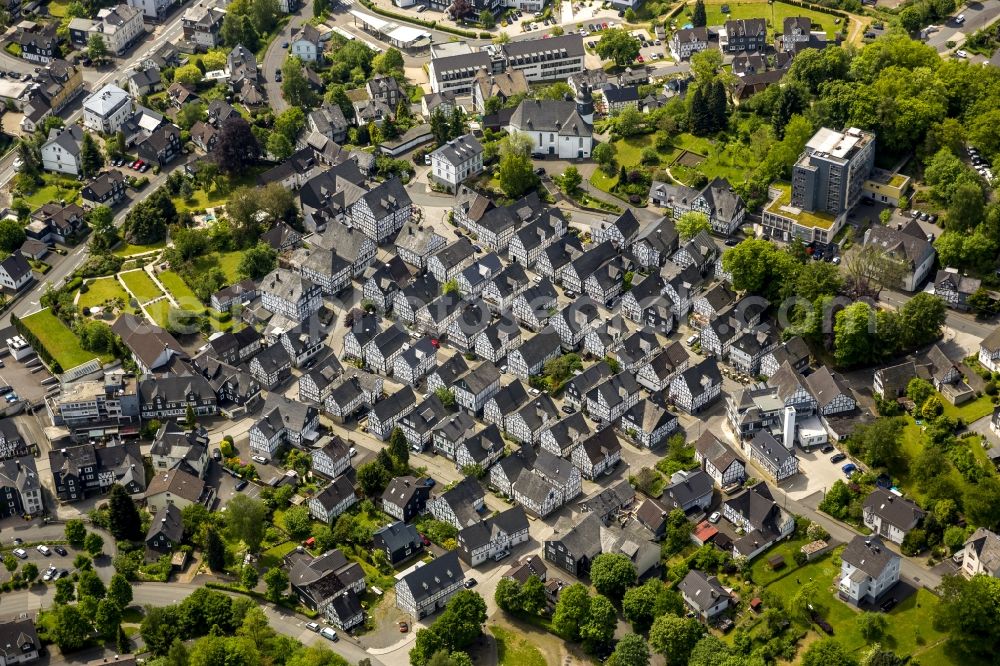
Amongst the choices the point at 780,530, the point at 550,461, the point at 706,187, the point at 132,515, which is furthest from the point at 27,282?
the point at 780,530

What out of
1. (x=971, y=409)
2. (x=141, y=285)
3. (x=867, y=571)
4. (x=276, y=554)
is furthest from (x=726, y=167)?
(x=276, y=554)

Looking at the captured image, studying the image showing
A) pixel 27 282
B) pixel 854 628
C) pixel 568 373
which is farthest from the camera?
pixel 27 282

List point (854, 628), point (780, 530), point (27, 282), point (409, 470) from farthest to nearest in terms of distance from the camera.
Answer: point (27, 282) → point (409, 470) → point (780, 530) → point (854, 628)

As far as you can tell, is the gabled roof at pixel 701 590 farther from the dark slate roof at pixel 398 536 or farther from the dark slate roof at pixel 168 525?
the dark slate roof at pixel 168 525

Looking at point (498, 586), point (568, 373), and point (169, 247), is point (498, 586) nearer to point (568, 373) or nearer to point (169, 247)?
point (568, 373)

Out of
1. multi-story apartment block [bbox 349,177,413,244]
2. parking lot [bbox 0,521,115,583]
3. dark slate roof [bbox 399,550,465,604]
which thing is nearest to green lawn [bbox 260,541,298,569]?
dark slate roof [bbox 399,550,465,604]

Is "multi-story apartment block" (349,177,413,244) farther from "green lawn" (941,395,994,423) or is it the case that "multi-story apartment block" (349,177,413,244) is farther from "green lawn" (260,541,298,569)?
"green lawn" (941,395,994,423)
